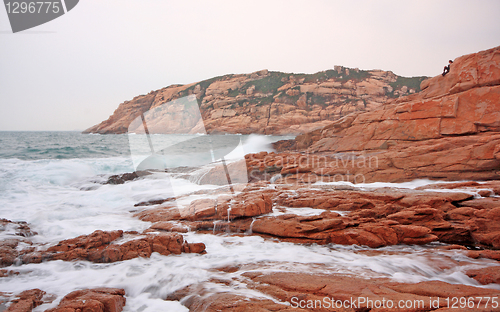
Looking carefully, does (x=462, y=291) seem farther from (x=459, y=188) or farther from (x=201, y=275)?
(x=459, y=188)

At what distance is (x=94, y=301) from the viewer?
303 cm

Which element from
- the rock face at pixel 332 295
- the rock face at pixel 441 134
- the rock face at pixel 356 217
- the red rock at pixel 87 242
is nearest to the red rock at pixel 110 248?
the red rock at pixel 87 242

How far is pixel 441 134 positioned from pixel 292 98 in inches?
1939

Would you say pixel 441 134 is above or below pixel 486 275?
above

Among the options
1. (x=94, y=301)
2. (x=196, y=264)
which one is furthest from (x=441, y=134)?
(x=94, y=301)

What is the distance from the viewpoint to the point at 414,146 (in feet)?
34.6

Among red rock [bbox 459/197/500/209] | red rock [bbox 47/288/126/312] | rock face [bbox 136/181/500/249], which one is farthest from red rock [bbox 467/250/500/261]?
red rock [bbox 47/288/126/312]

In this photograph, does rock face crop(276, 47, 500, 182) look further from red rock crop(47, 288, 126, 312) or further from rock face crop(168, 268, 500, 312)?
red rock crop(47, 288, 126, 312)

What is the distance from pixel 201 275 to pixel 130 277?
1.22 meters

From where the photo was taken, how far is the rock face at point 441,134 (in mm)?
8992

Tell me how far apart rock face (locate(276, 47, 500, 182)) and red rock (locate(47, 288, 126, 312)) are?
29.3 feet

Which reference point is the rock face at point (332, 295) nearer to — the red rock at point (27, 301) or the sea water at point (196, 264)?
the sea water at point (196, 264)

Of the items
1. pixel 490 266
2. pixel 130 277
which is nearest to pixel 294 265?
pixel 130 277

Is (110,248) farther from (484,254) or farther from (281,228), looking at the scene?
(484,254)
